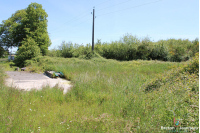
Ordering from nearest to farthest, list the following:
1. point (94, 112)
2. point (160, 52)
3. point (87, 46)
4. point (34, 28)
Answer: point (94, 112) → point (160, 52) → point (34, 28) → point (87, 46)

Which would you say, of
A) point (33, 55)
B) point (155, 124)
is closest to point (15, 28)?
point (33, 55)

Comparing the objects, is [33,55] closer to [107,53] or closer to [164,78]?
[107,53]

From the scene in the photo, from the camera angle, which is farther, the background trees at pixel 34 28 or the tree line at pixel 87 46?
the background trees at pixel 34 28

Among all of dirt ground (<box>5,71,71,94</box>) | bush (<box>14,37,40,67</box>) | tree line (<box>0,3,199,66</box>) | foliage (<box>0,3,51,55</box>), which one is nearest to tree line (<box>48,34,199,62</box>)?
tree line (<box>0,3,199,66</box>)

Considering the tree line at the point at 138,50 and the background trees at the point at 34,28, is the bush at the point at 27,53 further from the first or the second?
the tree line at the point at 138,50

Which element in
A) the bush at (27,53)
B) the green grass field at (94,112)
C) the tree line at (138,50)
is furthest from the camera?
the tree line at (138,50)

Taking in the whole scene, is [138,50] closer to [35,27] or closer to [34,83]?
[35,27]

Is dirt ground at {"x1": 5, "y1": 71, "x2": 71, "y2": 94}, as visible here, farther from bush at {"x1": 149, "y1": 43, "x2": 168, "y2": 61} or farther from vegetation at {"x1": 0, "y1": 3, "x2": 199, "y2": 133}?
bush at {"x1": 149, "y1": 43, "x2": 168, "y2": 61}

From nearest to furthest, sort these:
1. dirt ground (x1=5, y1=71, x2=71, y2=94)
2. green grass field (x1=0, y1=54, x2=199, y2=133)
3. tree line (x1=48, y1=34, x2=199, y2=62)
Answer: green grass field (x1=0, y1=54, x2=199, y2=133), dirt ground (x1=5, y1=71, x2=71, y2=94), tree line (x1=48, y1=34, x2=199, y2=62)

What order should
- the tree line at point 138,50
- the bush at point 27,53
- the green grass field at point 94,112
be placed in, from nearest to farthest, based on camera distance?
the green grass field at point 94,112
the bush at point 27,53
the tree line at point 138,50

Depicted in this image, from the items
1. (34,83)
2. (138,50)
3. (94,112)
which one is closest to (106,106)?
(94,112)

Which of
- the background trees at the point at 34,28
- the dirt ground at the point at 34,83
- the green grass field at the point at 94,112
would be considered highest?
the background trees at the point at 34,28

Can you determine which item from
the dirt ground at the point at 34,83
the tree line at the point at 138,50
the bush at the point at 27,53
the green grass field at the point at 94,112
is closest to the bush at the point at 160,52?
the tree line at the point at 138,50

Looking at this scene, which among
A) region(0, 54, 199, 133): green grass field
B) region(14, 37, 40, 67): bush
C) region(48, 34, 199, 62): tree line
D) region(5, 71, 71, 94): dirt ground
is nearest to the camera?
region(0, 54, 199, 133): green grass field
